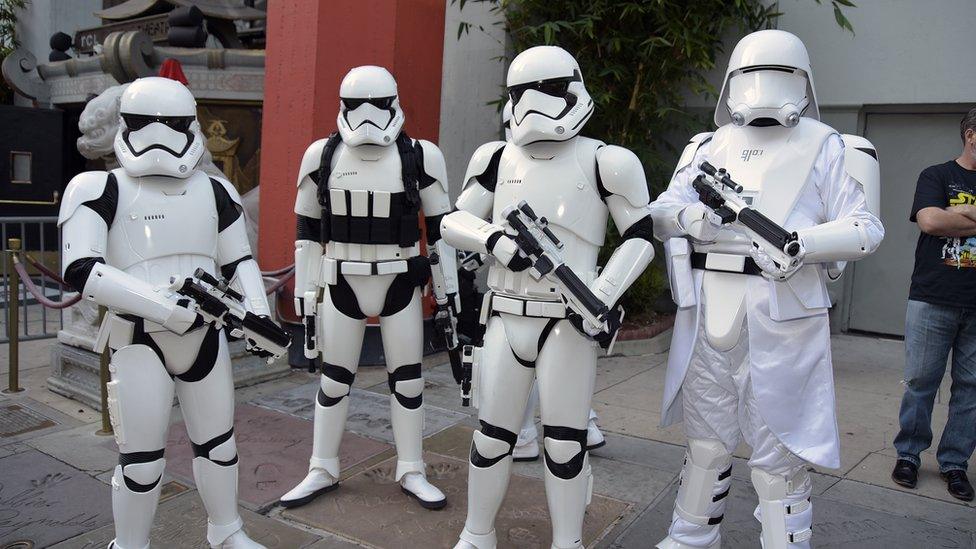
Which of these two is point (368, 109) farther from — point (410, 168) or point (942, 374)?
point (942, 374)

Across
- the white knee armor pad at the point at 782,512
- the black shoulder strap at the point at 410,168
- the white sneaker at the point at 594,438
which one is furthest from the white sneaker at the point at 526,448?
the white knee armor pad at the point at 782,512

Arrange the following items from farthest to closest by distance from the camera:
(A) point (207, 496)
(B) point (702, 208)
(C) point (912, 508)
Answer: (C) point (912, 508) < (A) point (207, 496) < (B) point (702, 208)

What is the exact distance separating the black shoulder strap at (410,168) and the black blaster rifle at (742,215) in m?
1.37

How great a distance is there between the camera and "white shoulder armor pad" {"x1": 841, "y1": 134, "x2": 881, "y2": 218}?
258 centimetres

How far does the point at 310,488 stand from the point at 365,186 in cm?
148

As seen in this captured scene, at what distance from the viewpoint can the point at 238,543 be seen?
288cm

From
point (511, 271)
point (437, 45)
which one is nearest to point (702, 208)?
point (511, 271)

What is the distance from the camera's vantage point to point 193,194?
2.75 meters

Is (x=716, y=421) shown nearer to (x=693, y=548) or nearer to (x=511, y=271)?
(x=693, y=548)

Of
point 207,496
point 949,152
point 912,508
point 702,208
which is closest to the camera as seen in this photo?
point 702,208

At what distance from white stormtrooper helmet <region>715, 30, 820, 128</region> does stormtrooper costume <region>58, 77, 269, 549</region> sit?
2051 mm

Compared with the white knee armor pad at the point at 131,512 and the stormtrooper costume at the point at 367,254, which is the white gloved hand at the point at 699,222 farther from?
the white knee armor pad at the point at 131,512

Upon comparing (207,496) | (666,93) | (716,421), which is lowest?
(207,496)

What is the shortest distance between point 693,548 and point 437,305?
1620mm
